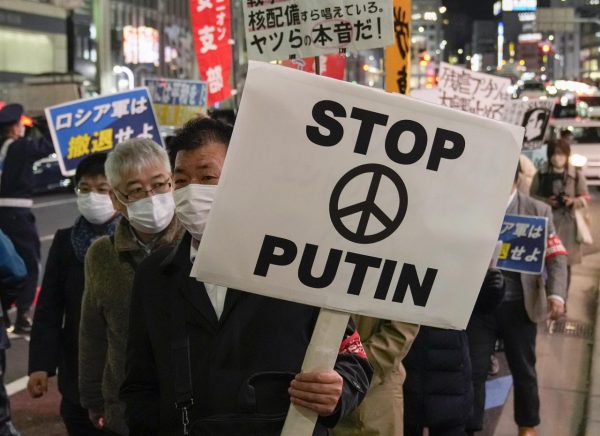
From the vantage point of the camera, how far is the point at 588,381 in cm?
902

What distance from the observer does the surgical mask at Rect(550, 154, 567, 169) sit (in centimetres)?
1162

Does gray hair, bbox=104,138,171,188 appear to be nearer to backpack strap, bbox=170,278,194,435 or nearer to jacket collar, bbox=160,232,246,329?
jacket collar, bbox=160,232,246,329

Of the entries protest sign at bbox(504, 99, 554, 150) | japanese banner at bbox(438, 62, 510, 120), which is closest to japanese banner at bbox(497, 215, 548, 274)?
japanese banner at bbox(438, 62, 510, 120)

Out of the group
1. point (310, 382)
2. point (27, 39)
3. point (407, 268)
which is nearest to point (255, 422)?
point (310, 382)

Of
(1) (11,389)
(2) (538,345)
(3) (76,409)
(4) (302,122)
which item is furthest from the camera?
(2) (538,345)

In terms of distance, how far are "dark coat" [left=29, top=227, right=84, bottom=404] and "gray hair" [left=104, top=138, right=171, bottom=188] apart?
0.73 metres

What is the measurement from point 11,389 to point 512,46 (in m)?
151

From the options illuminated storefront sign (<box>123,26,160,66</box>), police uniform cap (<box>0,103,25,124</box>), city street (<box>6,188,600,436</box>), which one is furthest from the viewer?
illuminated storefront sign (<box>123,26,160,66</box>)

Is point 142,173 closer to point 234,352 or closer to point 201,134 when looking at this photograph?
point 201,134

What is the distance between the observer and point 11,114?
10.7 metres

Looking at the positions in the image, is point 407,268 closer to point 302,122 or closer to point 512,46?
point 302,122

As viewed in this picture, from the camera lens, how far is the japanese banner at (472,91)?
36.8 feet

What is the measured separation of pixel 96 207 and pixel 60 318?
61cm

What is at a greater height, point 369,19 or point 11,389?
→ point 369,19
